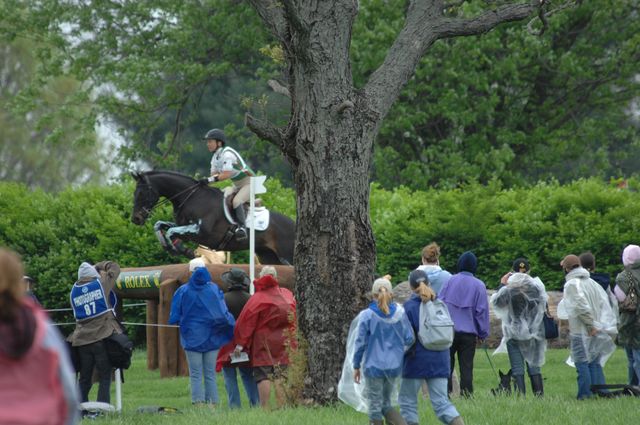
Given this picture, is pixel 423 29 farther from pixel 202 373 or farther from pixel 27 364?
pixel 27 364

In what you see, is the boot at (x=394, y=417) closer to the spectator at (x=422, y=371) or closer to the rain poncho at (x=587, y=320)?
the spectator at (x=422, y=371)

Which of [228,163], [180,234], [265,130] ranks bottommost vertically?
[180,234]

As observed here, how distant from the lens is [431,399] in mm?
9852

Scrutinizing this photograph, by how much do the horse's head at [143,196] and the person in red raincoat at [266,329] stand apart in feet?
22.8

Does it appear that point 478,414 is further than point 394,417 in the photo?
Yes

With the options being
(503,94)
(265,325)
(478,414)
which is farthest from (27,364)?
(503,94)

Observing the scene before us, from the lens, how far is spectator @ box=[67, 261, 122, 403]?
12742mm

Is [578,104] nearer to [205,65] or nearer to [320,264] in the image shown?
[205,65]

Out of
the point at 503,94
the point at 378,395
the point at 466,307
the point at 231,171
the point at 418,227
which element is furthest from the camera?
the point at 503,94

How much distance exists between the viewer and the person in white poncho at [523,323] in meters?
13.6

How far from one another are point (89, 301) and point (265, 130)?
8.89ft

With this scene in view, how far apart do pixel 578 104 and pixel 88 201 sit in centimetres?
1720

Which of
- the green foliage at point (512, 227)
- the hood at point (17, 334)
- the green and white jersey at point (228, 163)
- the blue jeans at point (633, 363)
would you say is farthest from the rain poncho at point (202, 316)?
the green foliage at point (512, 227)

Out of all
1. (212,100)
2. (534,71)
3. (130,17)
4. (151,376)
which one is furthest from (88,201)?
(212,100)
